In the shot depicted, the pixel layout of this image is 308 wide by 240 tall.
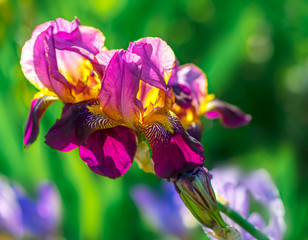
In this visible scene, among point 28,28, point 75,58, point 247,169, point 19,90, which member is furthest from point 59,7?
point 75,58

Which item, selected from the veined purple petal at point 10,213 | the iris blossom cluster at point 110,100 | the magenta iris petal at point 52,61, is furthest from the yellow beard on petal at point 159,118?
the veined purple petal at point 10,213

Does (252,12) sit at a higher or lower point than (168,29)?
higher

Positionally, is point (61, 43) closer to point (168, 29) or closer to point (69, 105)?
point (69, 105)

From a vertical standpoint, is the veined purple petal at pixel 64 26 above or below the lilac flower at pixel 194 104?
above

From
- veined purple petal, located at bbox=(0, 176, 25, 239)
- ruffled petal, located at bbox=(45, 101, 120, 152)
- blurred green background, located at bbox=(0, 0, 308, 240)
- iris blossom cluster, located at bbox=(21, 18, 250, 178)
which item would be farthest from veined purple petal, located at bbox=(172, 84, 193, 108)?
veined purple petal, located at bbox=(0, 176, 25, 239)

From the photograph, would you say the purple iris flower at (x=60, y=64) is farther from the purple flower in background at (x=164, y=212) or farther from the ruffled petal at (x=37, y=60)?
the purple flower in background at (x=164, y=212)

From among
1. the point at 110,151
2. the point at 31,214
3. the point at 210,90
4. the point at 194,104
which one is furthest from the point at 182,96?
the point at 210,90

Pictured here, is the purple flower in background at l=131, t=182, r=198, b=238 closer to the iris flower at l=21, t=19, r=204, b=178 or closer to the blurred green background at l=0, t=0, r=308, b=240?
the blurred green background at l=0, t=0, r=308, b=240
